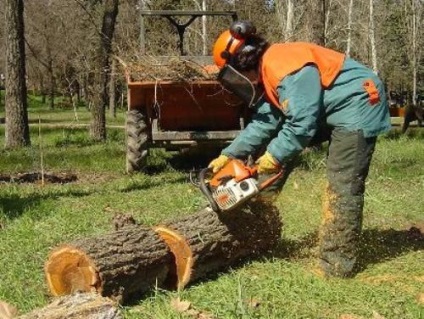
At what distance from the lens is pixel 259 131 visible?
486cm

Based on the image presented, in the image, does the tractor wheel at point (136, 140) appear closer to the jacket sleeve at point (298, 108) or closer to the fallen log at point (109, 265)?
the fallen log at point (109, 265)

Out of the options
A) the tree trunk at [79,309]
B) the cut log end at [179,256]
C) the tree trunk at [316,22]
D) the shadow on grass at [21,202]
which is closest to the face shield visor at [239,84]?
the cut log end at [179,256]

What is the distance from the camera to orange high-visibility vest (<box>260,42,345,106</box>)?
423 centimetres

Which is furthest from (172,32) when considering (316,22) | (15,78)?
(15,78)

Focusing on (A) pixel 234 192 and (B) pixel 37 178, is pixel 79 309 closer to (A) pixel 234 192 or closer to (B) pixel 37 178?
(A) pixel 234 192

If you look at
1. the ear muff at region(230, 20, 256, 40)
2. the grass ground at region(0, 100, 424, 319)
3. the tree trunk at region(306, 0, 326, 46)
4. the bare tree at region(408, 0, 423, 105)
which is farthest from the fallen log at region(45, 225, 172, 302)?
the bare tree at region(408, 0, 423, 105)

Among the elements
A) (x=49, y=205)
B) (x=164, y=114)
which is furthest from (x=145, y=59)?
(x=49, y=205)

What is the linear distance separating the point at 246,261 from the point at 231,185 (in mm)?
826

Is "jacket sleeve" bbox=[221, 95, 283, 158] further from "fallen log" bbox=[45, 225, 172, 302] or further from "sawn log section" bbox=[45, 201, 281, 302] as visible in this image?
"fallen log" bbox=[45, 225, 172, 302]

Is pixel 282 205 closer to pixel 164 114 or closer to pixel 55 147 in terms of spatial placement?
pixel 164 114

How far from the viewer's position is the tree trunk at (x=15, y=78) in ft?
43.7

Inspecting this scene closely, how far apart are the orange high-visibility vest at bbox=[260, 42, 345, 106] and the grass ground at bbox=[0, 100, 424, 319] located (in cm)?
131

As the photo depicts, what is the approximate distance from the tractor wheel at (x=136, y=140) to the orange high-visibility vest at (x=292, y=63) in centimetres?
475

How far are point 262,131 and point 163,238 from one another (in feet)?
3.72
